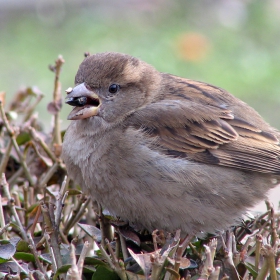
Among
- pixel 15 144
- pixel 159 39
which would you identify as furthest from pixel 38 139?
pixel 159 39

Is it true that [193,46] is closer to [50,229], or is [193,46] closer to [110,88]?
[110,88]

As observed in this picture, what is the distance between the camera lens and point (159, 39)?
8.65m

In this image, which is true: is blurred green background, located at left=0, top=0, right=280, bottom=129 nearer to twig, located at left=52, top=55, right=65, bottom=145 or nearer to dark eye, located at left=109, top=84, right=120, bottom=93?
dark eye, located at left=109, top=84, right=120, bottom=93

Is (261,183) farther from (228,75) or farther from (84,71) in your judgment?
(228,75)

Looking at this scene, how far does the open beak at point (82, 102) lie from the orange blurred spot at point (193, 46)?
16.8 ft

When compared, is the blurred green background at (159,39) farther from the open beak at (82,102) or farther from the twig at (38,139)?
the twig at (38,139)

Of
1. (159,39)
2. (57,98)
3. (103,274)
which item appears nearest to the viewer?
(103,274)

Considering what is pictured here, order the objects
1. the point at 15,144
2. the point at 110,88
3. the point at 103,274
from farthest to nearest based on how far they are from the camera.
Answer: the point at 110,88, the point at 15,144, the point at 103,274

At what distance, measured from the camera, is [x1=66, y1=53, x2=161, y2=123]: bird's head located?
306 centimetres

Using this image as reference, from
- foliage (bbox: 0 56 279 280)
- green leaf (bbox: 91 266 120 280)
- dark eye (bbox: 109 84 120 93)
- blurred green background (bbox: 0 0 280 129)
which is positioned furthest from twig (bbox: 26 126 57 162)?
blurred green background (bbox: 0 0 280 129)

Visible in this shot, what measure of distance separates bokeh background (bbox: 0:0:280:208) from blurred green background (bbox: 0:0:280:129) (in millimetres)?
13

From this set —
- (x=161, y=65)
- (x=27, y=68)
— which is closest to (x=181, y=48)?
(x=161, y=65)

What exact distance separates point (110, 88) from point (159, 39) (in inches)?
221

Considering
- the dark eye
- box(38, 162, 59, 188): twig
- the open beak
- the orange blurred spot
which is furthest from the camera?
the orange blurred spot
